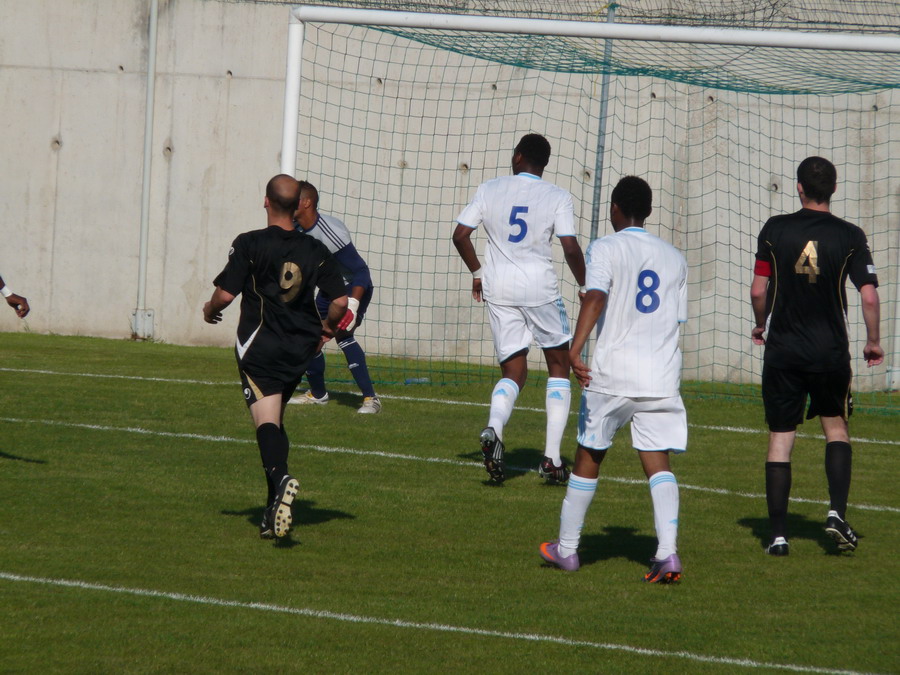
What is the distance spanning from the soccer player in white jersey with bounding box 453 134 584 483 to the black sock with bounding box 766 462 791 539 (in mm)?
1853

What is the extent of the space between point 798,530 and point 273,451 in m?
3.16

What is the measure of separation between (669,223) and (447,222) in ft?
9.63

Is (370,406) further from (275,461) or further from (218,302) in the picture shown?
(218,302)

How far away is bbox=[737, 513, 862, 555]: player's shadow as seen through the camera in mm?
6344

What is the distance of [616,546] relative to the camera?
6.23m

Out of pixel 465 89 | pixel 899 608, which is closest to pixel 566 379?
pixel 899 608

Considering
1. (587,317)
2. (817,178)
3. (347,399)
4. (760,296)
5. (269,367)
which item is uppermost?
(817,178)

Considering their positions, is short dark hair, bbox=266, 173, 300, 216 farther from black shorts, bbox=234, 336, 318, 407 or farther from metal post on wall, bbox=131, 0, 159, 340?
metal post on wall, bbox=131, 0, 159, 340

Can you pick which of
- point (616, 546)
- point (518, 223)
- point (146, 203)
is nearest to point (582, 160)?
point (146, 203)

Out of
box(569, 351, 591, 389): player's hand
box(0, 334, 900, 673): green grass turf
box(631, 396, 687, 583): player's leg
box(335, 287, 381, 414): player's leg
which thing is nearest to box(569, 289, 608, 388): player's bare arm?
box(569, 351, 591, 389): player's hand

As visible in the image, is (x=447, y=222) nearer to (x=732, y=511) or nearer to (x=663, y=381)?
(x=732, y=511)

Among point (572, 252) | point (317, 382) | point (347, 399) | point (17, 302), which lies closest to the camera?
point (17, 302)

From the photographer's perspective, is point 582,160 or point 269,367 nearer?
point 269,367

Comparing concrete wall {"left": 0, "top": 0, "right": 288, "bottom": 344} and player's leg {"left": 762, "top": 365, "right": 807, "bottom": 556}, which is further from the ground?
concrete wall {"left": 0, "top": 0, "right": 288, "bottom": 344}
